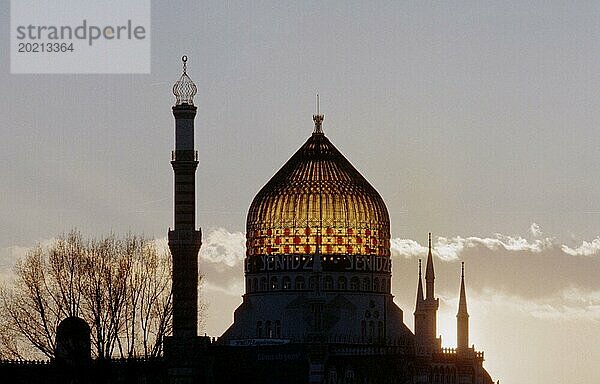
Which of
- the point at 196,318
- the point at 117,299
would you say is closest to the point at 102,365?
the point at 117,299

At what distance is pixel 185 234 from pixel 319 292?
1471cm

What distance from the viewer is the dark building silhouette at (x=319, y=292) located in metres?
125

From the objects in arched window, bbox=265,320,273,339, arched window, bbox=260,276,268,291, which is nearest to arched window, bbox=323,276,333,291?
arched window, bbox=260,276,268,291

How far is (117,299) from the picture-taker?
11150cm

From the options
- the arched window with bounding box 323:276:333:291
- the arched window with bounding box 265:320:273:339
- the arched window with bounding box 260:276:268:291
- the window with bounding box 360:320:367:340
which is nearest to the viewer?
the arched window with bounding box 265:320:273:339

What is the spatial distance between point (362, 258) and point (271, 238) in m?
5.31

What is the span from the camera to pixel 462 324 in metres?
135

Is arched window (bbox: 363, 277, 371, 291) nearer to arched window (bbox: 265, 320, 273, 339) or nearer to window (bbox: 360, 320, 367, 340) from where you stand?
window (bbox: 360, 320, 367, 340)

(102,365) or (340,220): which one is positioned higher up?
(340,220)

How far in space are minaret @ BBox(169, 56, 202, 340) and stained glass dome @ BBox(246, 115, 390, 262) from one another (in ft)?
52.3

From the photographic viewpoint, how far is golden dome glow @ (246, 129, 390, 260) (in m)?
138

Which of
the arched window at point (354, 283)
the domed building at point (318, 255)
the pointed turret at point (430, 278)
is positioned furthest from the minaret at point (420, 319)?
the arched window at point (354, 283)

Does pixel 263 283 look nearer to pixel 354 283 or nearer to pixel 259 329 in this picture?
pixel 259 329

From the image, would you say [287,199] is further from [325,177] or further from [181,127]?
[181,127]
